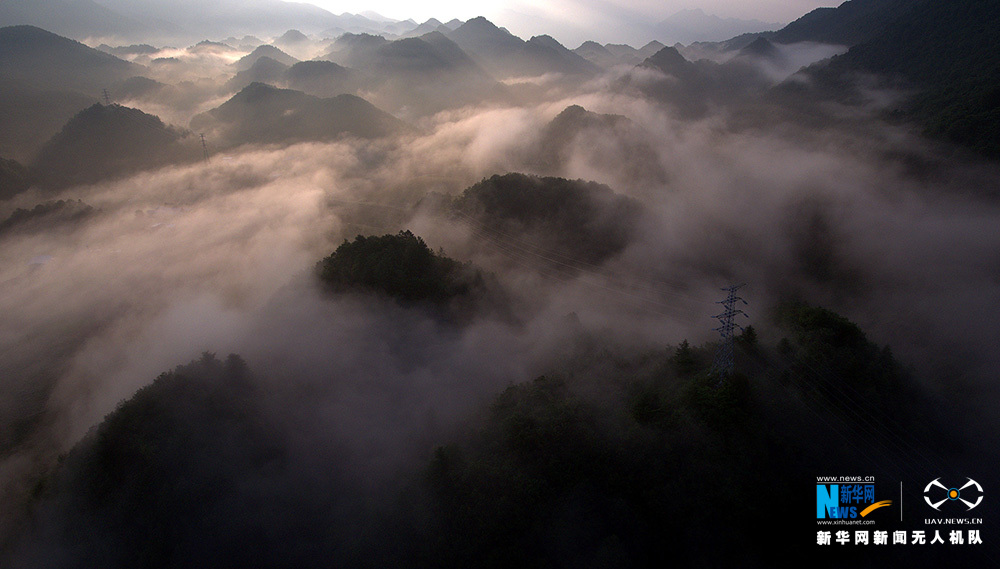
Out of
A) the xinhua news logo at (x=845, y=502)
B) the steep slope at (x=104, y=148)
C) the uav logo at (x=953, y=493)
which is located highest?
the steep slope at (x=104, y=148)

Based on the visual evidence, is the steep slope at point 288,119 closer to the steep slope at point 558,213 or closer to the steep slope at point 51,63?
the steep slope at point 51,63

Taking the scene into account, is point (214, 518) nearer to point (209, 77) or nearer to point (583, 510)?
point (583, 510)

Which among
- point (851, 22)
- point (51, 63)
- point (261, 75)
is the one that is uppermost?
point (51, 63)

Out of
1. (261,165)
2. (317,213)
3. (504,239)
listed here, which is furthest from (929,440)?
(261,165)

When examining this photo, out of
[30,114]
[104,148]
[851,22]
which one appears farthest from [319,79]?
[851,22]

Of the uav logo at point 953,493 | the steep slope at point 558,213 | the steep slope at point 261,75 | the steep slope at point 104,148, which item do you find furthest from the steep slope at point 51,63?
the uav logo at point 953,493

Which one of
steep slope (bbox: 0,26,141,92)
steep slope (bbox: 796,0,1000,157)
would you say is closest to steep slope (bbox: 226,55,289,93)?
steep slope (bbox: 0,26,141,92)

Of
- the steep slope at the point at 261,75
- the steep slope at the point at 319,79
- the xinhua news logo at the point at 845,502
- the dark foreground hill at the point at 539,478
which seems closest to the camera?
the dark foreground hill at the point at 539,478

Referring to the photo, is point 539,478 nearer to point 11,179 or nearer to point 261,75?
point 11,179
